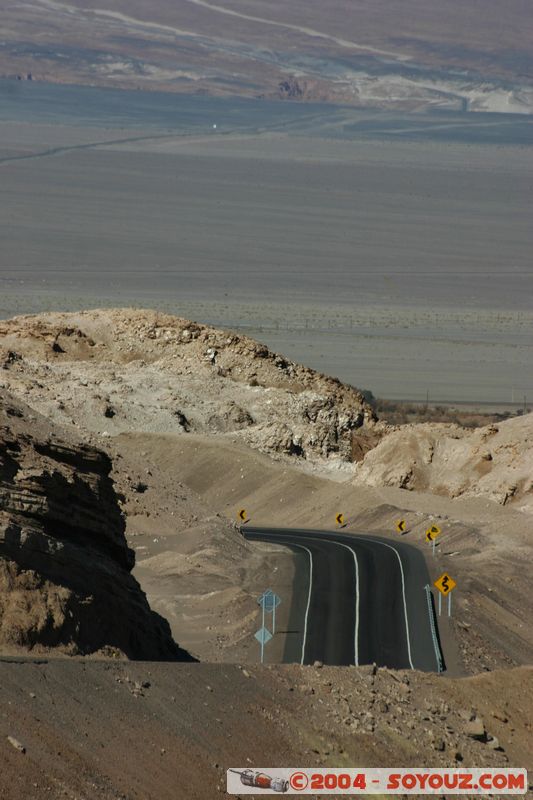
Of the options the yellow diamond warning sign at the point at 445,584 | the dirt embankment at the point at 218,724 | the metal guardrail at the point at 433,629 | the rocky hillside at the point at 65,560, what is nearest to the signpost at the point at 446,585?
the yellow diamond warning sign at the point at 445,584

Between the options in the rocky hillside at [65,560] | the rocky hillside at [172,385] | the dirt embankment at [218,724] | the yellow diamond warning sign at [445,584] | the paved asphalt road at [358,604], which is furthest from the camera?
the rocky hillside at [172,385]

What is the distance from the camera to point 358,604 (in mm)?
28891

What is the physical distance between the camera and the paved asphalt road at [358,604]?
25672mm

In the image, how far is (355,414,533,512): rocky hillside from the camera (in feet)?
138

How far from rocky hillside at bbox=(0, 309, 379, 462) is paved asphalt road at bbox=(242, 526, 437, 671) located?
12276 millimetres

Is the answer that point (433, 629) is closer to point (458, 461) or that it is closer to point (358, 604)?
point (358, 604)

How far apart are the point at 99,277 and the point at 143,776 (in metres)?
85.8

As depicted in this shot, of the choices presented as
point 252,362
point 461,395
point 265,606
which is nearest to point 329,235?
point 461,395

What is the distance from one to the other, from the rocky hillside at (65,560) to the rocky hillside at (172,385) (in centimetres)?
2401

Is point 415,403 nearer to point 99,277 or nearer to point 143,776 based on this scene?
point 99,277

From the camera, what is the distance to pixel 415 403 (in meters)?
66.8

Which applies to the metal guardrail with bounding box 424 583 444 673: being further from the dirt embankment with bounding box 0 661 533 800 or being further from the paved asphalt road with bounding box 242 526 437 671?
the dirt embankment with bounding box 0 661 533 800

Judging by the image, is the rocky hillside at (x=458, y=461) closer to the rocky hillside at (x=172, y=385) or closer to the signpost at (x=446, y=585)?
the rocky hillside at (x=172, y=385)

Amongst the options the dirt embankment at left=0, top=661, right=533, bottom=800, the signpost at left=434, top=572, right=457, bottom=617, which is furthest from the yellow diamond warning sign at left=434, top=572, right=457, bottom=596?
the dirt embankment at left=0, top=661, right=533, bottom=800
